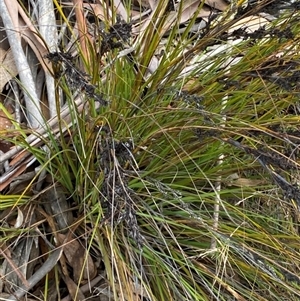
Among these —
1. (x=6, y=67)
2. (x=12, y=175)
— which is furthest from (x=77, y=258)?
(x=6, y=67)

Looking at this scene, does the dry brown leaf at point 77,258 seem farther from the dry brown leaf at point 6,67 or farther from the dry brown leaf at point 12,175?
the dry brown leaf at point 6,67

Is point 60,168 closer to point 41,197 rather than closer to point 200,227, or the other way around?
point 41,197

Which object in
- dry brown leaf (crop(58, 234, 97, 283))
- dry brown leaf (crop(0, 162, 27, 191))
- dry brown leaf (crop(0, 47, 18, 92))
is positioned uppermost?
dry brown leaf (crop(0, 47, 18, 92))

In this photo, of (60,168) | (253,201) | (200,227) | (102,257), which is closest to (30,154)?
(60,168)

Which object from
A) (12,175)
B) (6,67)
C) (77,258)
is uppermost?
(6,67)

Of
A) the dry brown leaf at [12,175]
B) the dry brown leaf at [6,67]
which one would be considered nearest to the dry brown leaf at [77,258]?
the dry brown leaf at [12,175]

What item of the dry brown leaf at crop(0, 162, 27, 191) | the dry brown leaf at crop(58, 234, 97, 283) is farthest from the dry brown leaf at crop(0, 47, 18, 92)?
the dry brown leaf at crop(58, 234, 97, 283)

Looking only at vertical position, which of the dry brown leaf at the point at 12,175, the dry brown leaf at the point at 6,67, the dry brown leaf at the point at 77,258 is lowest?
the dry brown leaf at the point at 77,258

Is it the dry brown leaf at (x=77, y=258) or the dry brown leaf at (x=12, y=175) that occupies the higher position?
the dry brown leaf at (x=12, y=175)

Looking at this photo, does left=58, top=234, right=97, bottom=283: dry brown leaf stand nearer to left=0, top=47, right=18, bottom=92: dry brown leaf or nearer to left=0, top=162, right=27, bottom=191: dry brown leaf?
left=0, top=162, right=27, bottom=191: dry brown leaf

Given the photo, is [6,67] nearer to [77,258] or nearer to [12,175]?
[12,175]

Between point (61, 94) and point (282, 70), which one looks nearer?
point (282, 70)
